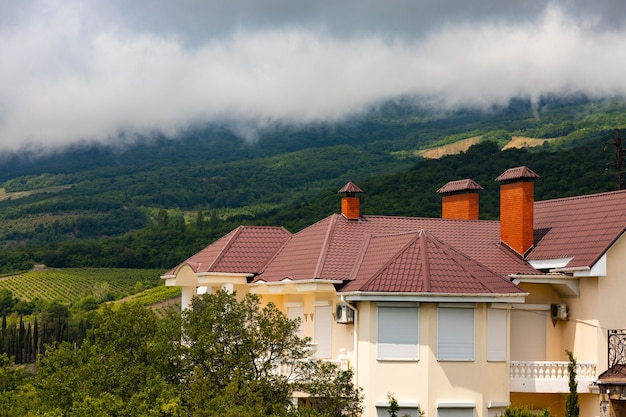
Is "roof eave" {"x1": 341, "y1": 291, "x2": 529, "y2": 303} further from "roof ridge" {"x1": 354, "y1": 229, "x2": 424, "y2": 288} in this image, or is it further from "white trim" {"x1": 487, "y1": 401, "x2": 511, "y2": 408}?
"white trim" {"x1": 487, "y1": 401, "x2": 511, "y2": 408}

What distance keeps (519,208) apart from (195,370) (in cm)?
1195

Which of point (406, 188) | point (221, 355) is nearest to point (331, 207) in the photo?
point (406, 188)

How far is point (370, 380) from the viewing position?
27.7 m

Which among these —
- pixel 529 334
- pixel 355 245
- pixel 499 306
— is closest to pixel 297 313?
pixel 355 245

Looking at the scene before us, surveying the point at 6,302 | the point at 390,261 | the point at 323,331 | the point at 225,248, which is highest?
the point at 6,302

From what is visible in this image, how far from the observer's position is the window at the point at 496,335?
1118 inches

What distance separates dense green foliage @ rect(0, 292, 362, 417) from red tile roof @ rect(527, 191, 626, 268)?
7.50 m

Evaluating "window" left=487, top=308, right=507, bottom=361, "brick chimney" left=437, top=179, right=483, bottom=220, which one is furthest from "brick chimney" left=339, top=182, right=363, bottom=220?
"window" left=487, top=308, right=507, bottom=361

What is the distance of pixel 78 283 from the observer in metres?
131

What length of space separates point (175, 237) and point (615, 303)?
107453mm

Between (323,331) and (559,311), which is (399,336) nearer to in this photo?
(323,331)

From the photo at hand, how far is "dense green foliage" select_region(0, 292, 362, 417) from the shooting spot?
24.9 metres

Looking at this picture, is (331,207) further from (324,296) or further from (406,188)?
(324,296)

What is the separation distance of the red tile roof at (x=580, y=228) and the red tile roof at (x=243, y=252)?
8.31 meters
